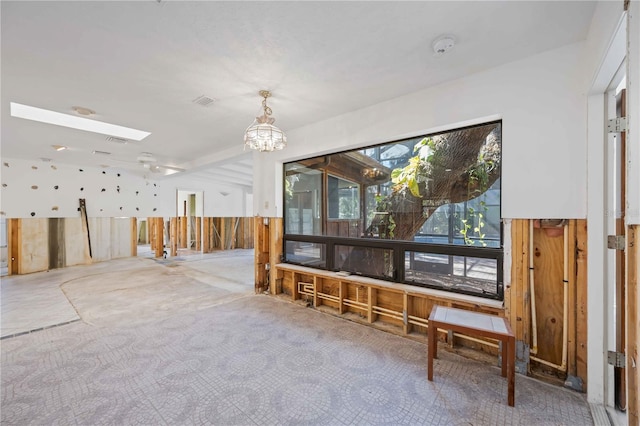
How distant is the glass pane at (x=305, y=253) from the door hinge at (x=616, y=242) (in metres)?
2.85

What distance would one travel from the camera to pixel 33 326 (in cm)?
309

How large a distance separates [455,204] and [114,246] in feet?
30.8

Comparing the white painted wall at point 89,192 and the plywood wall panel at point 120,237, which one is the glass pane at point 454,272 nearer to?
the white painted wall at point 89,192

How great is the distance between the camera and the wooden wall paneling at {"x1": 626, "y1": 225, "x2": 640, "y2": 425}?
1.13 metres

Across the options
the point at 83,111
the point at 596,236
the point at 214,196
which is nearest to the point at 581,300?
the point at 596,236

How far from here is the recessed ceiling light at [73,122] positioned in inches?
134

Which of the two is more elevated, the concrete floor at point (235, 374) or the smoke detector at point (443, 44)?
the smoke detector at point (443, 44)

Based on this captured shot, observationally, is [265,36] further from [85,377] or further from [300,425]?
[85,377]

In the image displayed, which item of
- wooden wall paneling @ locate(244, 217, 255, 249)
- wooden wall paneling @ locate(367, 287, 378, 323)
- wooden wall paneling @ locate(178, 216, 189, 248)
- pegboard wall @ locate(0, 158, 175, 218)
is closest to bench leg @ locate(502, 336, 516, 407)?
wooden wall paneling @ locate(367, 287, 378, 323)

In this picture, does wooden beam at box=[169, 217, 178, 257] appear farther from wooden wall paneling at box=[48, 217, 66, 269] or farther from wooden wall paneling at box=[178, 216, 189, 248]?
wooden wall paneling at box=[48, 217, 66, 269]

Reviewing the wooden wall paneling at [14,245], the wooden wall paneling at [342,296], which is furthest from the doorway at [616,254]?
the wooden wall paneling at [14,245]

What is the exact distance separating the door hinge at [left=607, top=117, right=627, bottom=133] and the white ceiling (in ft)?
2.27

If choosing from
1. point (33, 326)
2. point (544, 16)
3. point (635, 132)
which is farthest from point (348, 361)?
point (33, 326)

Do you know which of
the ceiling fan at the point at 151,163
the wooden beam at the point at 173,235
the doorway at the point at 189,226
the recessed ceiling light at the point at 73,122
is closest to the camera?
the recessed ceiling light at the point at 73,122
